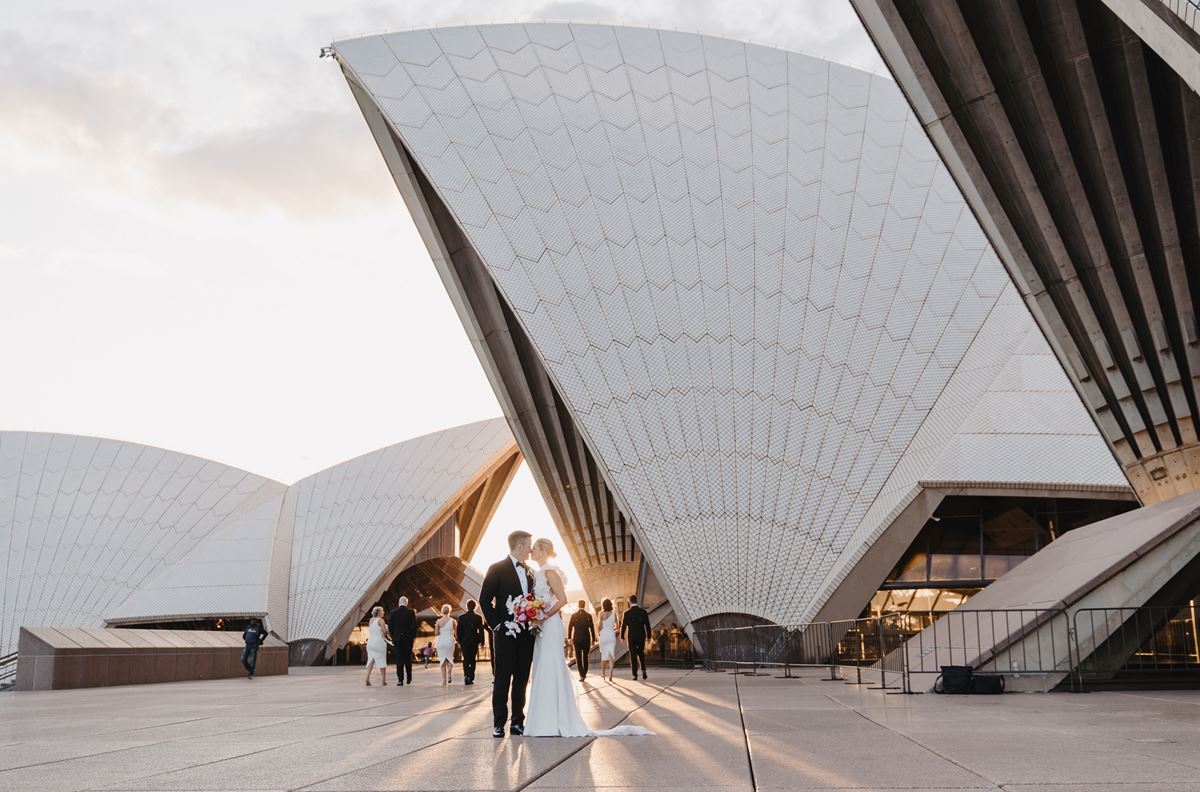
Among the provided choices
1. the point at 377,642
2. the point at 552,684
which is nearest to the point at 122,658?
the point at 377,642

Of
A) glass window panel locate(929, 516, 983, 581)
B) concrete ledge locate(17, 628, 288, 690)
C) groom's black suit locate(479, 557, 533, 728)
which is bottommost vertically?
concrete ledge locate(17, 628, 288, 690)

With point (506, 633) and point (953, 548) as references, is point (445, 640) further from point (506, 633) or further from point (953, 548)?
point (506, 633)

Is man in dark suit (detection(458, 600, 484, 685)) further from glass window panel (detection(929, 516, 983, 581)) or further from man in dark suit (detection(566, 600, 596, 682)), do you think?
glass window panel (detection(929, 516, 983, 581))

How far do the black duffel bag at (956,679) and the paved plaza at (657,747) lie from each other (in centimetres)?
69

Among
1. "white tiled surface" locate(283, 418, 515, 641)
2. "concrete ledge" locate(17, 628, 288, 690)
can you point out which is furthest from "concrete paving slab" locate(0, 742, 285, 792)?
"white tiled surface" locate(283, 418, 515, 641)

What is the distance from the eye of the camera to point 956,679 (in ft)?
37.8

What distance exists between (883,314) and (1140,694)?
38.8 ft

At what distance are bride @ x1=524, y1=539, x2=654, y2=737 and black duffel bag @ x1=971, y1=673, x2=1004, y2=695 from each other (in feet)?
18.5

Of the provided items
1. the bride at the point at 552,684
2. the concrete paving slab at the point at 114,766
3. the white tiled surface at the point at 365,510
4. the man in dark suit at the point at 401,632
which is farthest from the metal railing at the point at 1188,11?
the white tiled surface at the point at 365,510

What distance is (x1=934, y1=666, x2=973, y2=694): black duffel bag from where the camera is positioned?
37.7ft

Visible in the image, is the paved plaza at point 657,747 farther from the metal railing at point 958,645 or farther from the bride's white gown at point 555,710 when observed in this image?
the metal railing at point 958,645

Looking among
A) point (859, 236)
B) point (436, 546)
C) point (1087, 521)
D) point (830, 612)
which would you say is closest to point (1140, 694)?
point (830, 612)

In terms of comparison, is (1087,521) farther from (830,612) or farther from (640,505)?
(640,505)

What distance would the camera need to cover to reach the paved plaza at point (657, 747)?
16.1ft
